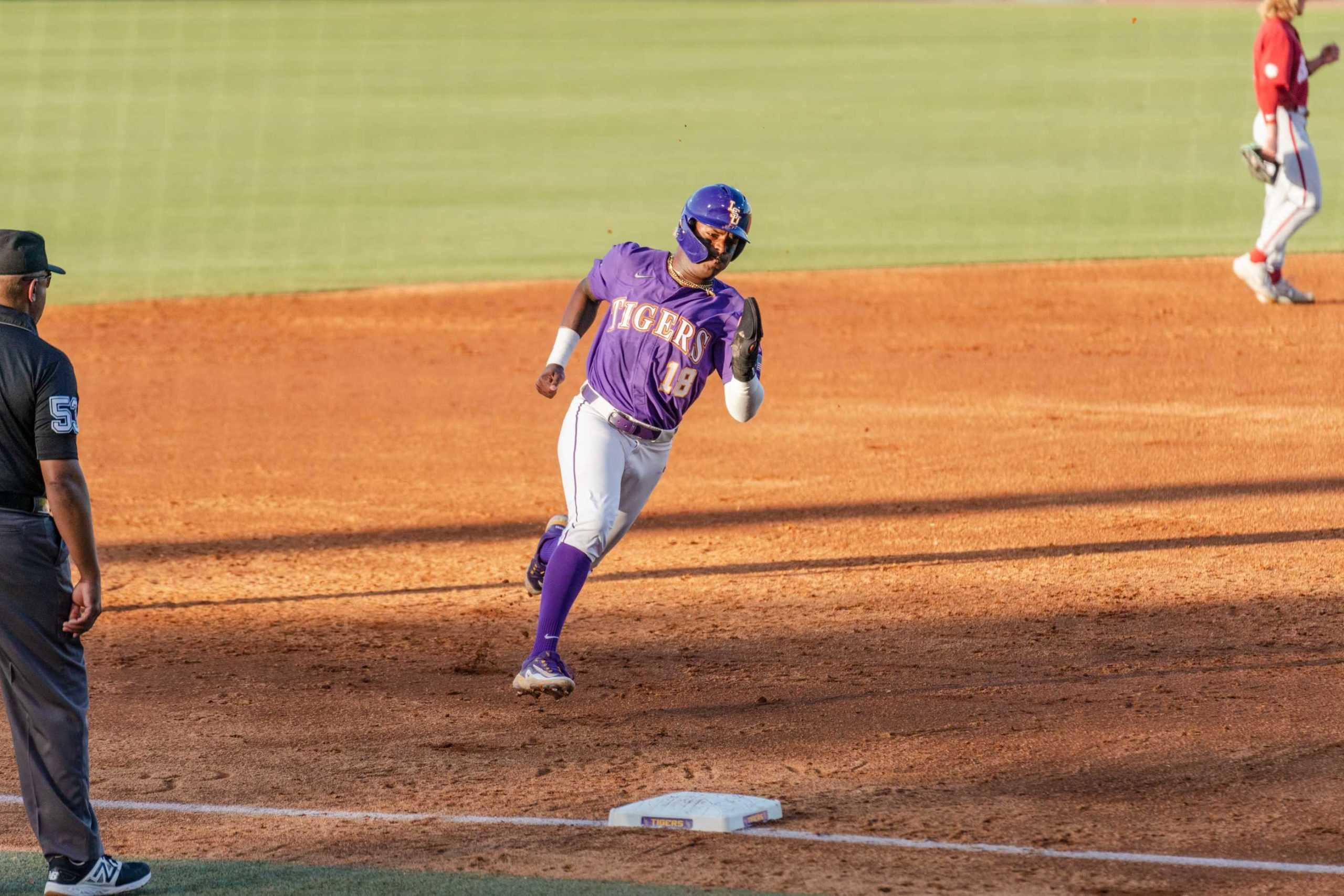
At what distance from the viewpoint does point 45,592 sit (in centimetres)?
→ 508

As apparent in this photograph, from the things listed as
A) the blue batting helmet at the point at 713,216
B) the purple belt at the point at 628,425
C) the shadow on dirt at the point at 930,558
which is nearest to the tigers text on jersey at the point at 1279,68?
the shadow on dirt at the point at 930,558

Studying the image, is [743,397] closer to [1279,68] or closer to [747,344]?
[747,344]

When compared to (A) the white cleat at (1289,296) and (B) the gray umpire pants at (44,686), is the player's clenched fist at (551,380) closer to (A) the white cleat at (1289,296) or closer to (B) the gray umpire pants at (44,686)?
(B) the gray umpire pants at (44,686)

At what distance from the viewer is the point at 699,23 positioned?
5206cm

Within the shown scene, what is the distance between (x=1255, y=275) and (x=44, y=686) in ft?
44.4

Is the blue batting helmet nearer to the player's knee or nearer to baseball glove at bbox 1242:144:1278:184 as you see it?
the player's knee

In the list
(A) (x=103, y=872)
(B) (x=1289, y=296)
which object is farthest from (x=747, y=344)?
(B) (x=1289, y=296)

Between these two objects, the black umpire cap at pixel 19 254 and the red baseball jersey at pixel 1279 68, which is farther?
the red baseball jersey at pixel 1279 68

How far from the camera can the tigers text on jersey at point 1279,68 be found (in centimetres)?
1518

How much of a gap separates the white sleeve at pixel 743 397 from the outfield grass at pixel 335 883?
2.38m

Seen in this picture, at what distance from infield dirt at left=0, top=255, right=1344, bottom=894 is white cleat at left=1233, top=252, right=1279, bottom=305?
13.0 inches

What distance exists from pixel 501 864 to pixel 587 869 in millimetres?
263

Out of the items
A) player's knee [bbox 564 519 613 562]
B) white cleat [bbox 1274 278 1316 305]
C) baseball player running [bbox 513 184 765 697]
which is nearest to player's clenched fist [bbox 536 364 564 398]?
baseball player running [bbox 513 184 765 697]

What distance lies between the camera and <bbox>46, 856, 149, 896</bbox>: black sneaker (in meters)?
5.10
